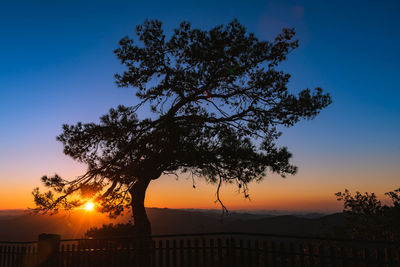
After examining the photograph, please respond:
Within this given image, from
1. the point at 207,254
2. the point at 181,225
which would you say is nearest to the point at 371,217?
the point at 207,254

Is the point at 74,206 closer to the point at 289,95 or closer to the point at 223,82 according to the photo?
the point at 223,82

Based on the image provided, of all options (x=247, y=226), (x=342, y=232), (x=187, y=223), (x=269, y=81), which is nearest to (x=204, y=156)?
(x=269, y=81)

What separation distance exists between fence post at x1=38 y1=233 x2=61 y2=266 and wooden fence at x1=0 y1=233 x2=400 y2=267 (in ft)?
0.11

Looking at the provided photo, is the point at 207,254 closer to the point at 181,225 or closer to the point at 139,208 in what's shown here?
the point at 139,208

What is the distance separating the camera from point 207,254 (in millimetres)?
8359

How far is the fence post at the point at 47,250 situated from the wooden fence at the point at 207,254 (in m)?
0.03

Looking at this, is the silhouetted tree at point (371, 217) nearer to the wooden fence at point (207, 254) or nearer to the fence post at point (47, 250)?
the wooden fence at point (207, 254)

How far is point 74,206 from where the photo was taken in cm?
1240

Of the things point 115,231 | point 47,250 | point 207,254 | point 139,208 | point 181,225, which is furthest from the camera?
point 181,225

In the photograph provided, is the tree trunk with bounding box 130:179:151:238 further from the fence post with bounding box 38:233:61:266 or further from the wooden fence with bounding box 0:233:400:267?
the fence post with bounding box 38:233:61:266

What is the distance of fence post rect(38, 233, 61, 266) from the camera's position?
10552mm

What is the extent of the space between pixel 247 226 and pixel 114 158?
109m

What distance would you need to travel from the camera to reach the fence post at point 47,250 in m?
10.6

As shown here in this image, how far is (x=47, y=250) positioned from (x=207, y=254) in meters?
6.24
